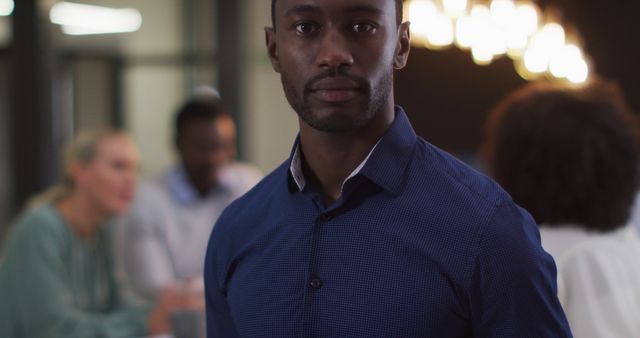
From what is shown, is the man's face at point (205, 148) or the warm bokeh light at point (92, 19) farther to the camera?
the warm bokeh light at point (92, 19)

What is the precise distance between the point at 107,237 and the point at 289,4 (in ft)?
7.16

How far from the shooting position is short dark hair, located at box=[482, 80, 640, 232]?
2.13 meters

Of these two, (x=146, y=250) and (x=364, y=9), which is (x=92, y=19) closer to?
(x=146, y=250)

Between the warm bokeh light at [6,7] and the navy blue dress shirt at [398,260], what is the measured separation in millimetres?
5022

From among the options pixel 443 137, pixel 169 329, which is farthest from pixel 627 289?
pixel 443 137

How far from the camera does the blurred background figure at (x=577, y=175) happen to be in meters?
2.04

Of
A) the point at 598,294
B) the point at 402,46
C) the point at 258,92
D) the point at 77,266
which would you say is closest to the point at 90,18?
the point at 258,92

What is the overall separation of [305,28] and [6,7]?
5.15 m

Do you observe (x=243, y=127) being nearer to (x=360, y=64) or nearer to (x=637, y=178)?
(x=637, y=178)

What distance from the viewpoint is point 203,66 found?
24.9ft

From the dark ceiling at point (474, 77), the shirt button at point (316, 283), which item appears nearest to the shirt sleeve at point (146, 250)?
the shirt button at point (316, 283)

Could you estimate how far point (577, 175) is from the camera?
6.97 feet

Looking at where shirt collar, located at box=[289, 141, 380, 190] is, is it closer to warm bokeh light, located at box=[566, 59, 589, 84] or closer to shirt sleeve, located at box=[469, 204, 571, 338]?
shirt sleeve, located at box=[469, 204, 571, 338]

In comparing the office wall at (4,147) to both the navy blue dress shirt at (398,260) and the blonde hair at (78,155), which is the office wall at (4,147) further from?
the navy blue dress shirt at (398,260)
